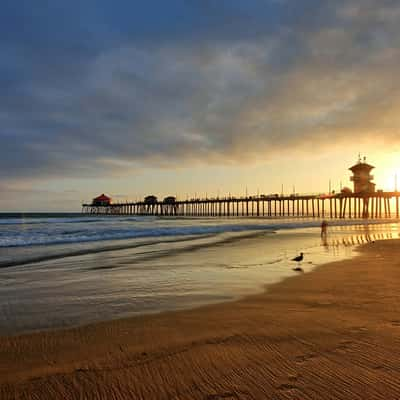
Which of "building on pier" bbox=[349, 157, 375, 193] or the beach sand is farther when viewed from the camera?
"building on pier" bbox=[349, 157, 375, 193]

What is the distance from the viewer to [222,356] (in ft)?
10.2

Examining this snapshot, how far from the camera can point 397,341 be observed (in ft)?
11.0

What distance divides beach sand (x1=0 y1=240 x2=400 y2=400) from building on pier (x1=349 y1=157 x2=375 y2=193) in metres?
59.6

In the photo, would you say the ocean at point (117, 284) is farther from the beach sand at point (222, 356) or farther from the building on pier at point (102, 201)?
the building on pier at point (102, 201)

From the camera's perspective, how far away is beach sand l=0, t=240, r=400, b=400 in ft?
8.25

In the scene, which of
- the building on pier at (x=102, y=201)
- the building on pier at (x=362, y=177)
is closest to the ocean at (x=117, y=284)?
the building on pier at (x=362, y=177)

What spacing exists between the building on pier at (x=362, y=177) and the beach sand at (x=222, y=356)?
5956 cm

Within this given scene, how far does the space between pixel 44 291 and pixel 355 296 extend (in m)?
5.50

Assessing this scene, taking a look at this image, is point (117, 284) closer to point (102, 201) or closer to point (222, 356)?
point (222, 356)

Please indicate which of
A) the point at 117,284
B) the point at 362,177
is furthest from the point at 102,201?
the point at 117,284

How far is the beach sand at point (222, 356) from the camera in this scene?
99.0 inches

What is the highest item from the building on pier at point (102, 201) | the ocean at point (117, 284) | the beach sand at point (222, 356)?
the building on pier at point (102, 201)

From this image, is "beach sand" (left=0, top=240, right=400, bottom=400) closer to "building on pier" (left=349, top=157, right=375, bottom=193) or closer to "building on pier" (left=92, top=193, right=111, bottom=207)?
"building on pier" (left=349, top=157, right=375, bottom=193)

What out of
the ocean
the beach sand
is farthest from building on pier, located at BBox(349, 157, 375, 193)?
the beach sand
